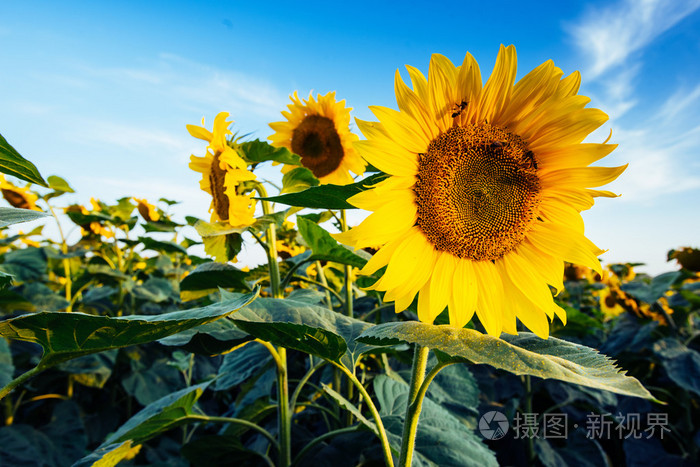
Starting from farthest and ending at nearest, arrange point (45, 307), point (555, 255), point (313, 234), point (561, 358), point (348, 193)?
1. point (45, 307)
2. point (313, 234)
3. point (555, 255)
4. point (348, 193)
5. point (561, 358)

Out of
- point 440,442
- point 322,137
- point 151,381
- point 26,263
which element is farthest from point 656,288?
point 26,263

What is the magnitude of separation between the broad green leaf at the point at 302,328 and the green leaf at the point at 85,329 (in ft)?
0.45

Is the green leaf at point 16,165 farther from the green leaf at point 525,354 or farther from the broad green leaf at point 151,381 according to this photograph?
the broad green leaf at point 151,381

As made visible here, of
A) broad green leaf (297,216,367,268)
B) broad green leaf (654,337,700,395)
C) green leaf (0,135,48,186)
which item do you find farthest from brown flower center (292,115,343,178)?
broad green leaf (654,337,700,395)

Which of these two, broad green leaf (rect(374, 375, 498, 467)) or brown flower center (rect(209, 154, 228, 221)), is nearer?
broad green leaf (rect(374, 375, 498, 467))

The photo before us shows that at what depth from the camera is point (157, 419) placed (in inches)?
47.6

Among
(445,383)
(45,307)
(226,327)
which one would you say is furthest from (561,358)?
(45,307)

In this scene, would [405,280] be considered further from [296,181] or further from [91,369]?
[91,369]

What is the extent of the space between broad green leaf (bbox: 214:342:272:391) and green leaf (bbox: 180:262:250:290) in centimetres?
25

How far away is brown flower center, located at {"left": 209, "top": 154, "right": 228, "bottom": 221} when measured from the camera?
1.60 m

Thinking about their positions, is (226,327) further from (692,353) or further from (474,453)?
(692,353)

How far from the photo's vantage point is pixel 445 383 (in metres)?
1.82

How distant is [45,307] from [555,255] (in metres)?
3.11

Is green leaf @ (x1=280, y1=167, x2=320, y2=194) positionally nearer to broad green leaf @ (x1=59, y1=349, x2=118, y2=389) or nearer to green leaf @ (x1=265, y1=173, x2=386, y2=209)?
green leaf @ (x1=265, y1=173, x2=386, y2=209)
